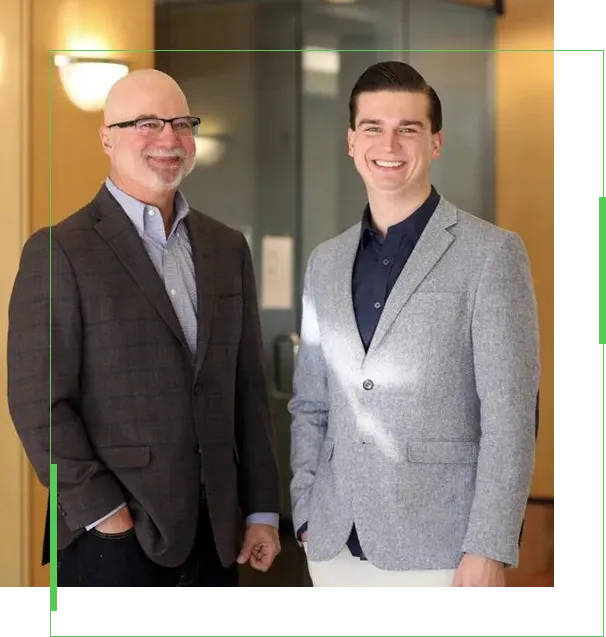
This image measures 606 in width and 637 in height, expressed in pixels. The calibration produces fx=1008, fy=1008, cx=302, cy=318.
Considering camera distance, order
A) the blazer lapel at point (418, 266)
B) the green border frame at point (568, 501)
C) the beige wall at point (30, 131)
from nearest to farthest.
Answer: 1. the blazer lapel at point (418, 266)
2. the green border frame at point (568, 501)
3. the beige wall at point (30, 131)

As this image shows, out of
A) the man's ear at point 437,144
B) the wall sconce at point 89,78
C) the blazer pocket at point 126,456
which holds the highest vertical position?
the wall sconce at point 89,78

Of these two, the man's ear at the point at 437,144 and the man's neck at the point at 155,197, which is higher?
the man's ear at the point at 437,144

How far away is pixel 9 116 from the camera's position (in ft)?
9.86

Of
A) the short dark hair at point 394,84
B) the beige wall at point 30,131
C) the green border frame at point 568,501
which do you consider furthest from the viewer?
the beige wall at point 30,131

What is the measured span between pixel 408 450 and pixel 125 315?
826 mm

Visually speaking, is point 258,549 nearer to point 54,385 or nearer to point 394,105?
point 54,385

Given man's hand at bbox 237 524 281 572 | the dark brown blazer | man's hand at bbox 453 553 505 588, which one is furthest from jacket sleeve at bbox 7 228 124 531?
man's hand at bbox 453 553 505 588

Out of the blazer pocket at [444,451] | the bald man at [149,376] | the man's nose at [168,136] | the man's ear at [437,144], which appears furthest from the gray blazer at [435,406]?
the man's nose at [168,136]

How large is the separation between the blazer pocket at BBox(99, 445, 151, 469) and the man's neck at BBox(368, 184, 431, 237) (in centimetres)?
86

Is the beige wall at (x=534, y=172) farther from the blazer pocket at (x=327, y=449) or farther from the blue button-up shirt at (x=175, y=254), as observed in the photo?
the blue button-up shirt at (x=175, y=254)

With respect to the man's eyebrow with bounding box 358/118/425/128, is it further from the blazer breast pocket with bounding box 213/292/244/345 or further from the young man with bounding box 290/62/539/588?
the blazer breast pocket with bounding box 213/292/244/345

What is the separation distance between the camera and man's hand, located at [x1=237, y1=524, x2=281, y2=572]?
2.75 m

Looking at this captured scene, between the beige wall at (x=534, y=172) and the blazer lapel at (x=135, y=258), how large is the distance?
0.91m

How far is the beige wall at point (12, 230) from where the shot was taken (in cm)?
300
